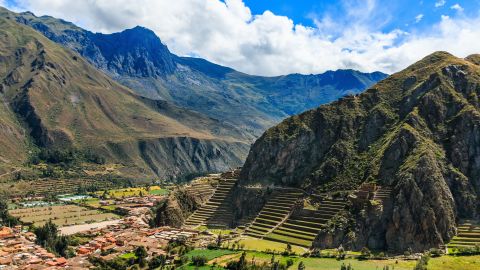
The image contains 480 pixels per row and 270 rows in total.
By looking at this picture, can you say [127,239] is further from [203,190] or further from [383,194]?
[383,194]

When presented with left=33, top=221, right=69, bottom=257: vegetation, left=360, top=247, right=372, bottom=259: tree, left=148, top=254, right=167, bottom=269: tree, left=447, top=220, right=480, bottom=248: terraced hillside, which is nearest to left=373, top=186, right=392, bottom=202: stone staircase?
left=360, top=247, right=372, bottom=259: tree

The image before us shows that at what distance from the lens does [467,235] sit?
89312mm

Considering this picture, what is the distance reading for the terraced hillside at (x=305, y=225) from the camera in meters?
97.2

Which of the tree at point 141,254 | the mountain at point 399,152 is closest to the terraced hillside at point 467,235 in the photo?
the mountain at point 399,152

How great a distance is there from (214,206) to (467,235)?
206 feet

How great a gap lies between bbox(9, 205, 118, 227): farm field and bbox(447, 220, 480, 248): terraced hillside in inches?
3643

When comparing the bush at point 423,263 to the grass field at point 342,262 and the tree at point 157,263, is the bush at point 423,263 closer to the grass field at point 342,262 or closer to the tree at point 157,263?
the grass field at point 342,262

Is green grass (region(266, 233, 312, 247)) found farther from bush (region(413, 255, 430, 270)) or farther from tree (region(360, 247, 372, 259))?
bush (region(413, 255, 430, 270))

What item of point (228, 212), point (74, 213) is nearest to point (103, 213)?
point (74, 213)

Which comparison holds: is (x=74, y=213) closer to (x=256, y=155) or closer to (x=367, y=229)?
(x=256, y=155)

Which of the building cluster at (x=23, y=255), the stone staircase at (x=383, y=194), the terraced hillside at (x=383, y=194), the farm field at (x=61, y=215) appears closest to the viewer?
the building cluster at (x=23, y=255)

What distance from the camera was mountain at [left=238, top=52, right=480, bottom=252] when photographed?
92.6 metres

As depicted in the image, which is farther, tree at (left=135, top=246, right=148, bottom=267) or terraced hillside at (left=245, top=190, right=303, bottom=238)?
terraced hillside at (left=245, top=190, right=303, bottom=238)

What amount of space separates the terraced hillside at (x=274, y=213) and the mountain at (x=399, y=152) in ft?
14.0
